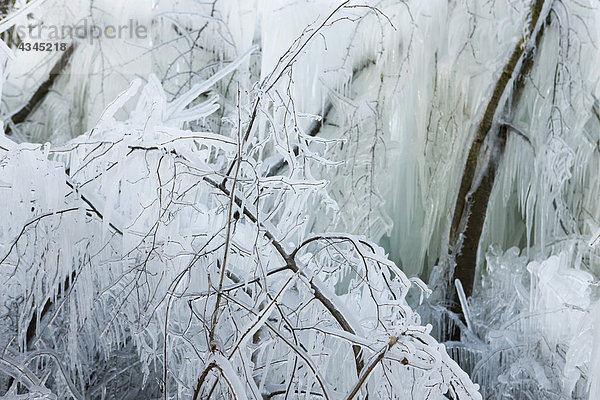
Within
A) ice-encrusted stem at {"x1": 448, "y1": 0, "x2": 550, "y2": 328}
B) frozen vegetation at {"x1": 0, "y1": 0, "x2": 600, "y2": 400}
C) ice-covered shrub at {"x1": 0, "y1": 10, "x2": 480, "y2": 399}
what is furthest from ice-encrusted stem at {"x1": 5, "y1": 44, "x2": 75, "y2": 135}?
ice-encrusted stem at {"x1": 448, "y1": 0, "x2": 550, "y2": 328}

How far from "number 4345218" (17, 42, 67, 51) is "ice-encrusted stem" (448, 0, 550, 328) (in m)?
1.81

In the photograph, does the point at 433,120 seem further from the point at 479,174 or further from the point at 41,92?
the point at 41,92

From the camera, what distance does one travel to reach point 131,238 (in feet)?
3.79

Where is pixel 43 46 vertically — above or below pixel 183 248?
above

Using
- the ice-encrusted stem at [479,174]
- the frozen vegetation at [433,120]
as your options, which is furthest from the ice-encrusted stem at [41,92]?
the ice-encrusted stem at [479,174]

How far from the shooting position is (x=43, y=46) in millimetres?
2736

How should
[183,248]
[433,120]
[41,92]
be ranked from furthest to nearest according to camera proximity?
[41,92], [433,120], [183,248]

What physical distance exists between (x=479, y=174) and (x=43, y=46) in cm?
196

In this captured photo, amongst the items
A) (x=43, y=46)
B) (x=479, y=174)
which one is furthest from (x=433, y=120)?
(x=43, y=46)

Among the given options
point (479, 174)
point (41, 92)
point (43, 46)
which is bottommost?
point (479, 174)

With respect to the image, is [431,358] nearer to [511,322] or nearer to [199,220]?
[199,220]

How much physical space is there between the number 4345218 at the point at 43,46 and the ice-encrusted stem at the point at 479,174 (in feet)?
5.93

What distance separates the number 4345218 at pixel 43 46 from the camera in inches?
107

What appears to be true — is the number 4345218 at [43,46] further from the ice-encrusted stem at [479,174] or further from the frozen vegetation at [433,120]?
the ice-encrusted stem at [479,174]
